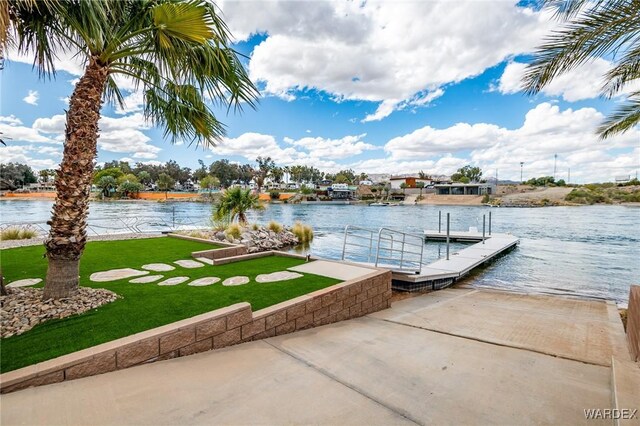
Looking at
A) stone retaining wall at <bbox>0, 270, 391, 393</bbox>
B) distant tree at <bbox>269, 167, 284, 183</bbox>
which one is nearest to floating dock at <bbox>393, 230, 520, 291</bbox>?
stone retaining wall at <bbox>0, 270, 391, 393</bbox>

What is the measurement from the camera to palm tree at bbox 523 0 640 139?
339 cm

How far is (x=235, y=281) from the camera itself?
A: 483cm

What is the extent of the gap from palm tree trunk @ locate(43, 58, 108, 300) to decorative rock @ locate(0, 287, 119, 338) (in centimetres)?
15

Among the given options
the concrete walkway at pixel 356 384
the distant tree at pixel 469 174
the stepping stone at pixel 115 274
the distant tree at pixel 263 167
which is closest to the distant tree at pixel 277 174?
the distant tree at pixel 263 167

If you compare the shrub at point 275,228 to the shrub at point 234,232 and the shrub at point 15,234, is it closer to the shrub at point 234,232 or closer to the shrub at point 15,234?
the shrub at point 234,232

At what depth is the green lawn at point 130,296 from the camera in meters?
2.72

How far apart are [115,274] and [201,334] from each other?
283 centimetres

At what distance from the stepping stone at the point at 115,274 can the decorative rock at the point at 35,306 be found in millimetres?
770

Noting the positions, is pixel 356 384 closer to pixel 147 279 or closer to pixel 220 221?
pixel 147 279

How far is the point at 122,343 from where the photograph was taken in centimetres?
267

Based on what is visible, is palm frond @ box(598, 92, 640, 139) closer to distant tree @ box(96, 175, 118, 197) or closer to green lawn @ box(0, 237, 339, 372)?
green lawn @ box(0, 237, 339, 372)

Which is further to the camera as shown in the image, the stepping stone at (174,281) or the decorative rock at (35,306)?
the stepping stone at (174,281)

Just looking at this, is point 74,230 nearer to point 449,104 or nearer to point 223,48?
point 223,48

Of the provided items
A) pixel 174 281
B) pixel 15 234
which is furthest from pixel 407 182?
pixel 174 281
